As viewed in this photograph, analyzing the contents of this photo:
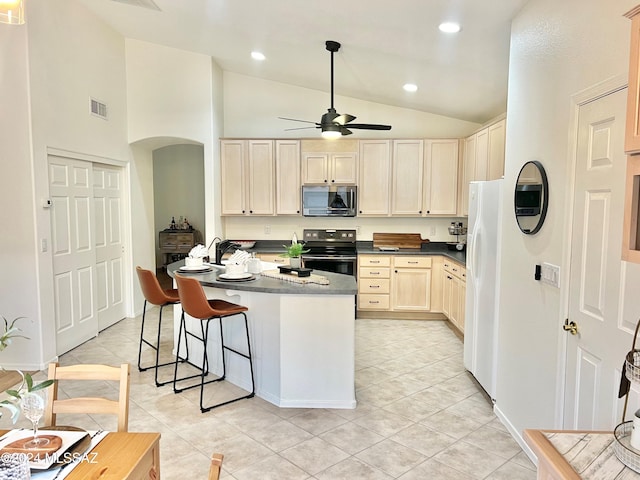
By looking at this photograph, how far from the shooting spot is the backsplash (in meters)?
6.19

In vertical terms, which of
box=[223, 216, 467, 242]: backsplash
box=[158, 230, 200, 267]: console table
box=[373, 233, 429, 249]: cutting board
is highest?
box=[223, 216, 467, 242]: backsplash

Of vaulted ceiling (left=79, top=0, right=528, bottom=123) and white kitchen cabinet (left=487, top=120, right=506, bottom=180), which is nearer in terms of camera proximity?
→ vaulted ceiling (left=79, top=0, right=528, bottom=123)

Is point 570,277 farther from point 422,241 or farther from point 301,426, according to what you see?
point 422,241

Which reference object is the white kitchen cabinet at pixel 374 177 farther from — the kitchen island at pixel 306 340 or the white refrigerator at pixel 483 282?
the kitchen island at pixel 306 340

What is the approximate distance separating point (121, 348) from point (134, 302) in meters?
1.35

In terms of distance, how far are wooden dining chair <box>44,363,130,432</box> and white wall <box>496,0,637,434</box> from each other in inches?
84.7

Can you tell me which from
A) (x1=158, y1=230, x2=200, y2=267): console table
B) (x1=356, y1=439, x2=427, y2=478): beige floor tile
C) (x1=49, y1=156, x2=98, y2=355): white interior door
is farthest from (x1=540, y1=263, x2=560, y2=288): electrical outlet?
(x1=158, y1=230, x2=200, y2=267): console table

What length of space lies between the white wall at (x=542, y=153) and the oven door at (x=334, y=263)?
2.73 metres

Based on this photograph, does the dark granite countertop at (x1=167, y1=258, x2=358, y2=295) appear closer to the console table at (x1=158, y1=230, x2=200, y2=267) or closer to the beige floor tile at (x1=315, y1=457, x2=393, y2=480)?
the beige floor tile at (x1=315, y1=457, x2=393, y2=480)

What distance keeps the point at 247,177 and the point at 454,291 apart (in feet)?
10.4

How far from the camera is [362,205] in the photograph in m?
5.92

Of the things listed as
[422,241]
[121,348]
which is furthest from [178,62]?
[422,241]

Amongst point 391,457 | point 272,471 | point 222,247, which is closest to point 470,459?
point 391,457

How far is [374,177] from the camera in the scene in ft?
19.3
